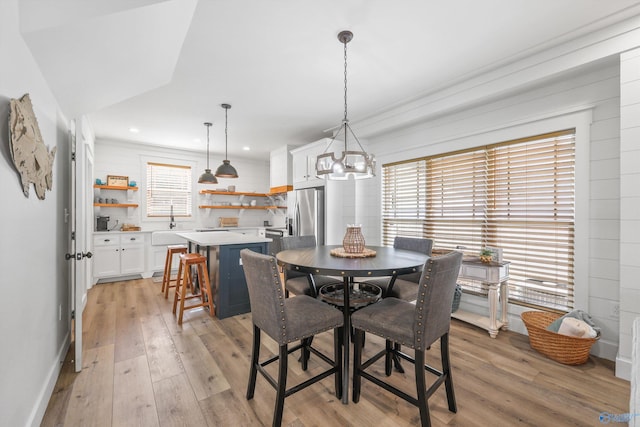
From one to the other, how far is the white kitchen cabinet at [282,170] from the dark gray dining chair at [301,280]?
272cm

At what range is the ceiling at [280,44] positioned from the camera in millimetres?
1598

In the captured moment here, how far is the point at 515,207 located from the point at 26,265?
3.95 metres

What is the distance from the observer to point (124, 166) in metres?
5.49

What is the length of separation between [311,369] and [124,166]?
17.7ft

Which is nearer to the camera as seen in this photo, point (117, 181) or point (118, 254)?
point (118, 254)

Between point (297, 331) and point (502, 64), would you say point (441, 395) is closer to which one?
point (297, 331)

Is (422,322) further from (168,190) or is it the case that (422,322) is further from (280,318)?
(168,190)

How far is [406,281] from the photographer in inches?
103

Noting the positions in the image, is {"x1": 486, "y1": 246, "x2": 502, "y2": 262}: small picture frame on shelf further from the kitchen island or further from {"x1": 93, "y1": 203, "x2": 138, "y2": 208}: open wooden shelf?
{"x1": 93, "y1": 203, "x2": 138, "y2": 208}: open wooden shelf

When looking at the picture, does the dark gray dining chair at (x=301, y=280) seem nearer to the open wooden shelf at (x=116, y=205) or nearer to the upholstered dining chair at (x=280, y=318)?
the upholstered dining chair at (x=280, y=318)

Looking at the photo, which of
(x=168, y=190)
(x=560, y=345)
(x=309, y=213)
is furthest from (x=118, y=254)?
(x=560, y=345)

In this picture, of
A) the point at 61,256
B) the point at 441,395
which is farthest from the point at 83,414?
the point at 441,395

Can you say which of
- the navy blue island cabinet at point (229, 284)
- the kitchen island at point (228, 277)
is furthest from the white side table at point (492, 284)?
the navy blue island cabinet at point (229, 284)

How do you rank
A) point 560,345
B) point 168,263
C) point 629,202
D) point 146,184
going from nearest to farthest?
point 629,202 < point 560,345 < point 168,263 < point 146,184
